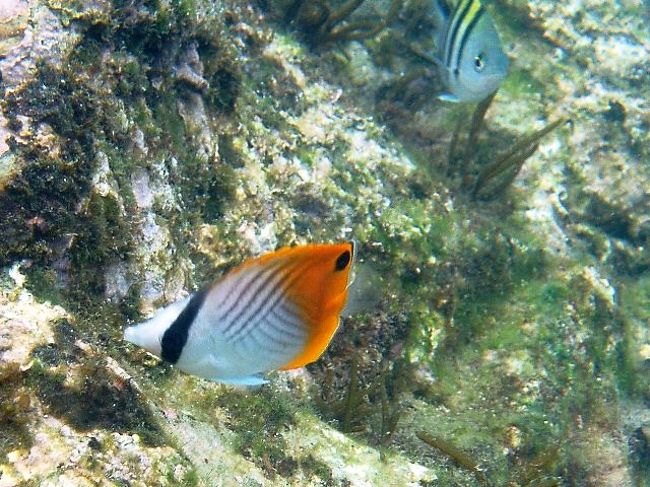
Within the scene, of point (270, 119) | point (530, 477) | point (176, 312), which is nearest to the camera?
point (176, 312)

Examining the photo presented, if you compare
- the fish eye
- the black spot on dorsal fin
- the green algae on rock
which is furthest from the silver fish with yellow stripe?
the black spot on dorsal fin

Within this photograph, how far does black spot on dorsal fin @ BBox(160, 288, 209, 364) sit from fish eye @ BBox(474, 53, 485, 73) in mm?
2618

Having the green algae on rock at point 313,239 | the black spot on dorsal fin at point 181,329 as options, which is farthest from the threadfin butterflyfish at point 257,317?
the green algae on rock at point 313,239

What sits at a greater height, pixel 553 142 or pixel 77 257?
pixel 553 142

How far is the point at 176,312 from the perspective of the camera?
1.43 m

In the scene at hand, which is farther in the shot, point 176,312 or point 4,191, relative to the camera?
point 4,191

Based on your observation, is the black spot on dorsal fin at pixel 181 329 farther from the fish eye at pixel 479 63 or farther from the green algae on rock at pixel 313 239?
the fish eye at pixel 479 63

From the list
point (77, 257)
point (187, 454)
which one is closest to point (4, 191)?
point (77, 257)

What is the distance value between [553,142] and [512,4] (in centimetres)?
171

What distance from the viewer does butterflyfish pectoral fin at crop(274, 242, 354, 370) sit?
1.46 meters

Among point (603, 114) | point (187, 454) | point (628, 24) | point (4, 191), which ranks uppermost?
point (628, 24)

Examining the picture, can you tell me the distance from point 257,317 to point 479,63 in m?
2.56

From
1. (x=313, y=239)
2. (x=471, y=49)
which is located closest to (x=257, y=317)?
(x=313, y=239)

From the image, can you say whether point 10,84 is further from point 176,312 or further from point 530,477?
point 530,477
